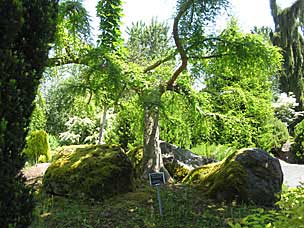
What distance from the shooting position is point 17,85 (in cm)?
195

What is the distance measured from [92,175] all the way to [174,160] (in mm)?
2109

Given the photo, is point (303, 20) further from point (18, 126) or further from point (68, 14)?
point (18, 126)

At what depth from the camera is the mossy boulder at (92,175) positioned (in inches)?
160

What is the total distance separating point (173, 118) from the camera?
212 inches

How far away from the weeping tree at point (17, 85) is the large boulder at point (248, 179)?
104 inches

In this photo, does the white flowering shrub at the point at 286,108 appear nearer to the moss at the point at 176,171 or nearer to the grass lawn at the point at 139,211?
the moss at the point at 176,171

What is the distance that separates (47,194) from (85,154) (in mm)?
687

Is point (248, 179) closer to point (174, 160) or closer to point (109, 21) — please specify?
point (174, 160)

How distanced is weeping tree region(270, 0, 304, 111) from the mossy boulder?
31.7 feet

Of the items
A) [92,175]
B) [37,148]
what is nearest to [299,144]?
[37,148]

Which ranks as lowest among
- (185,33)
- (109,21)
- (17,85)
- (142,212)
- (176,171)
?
(142,212)

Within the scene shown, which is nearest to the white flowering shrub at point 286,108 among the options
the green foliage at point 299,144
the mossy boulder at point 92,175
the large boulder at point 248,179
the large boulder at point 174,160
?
the green foliage at point 299,144

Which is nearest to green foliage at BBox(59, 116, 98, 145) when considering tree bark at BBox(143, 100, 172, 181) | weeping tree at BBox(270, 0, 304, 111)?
tree bark at BBox(143, 100, 172, 181)

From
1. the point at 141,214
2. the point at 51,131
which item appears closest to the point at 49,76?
the point at 141,214
